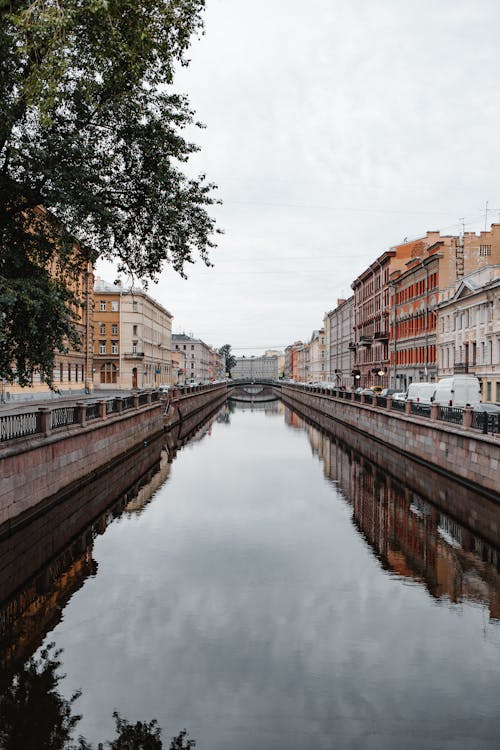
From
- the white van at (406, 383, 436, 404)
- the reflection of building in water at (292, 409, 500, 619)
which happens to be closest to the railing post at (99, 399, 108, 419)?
the reflection of building in water at (292, 409, 500, 619)

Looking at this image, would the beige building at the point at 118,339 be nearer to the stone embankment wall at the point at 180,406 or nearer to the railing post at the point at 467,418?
the stone embankment wall at the point at 180,406

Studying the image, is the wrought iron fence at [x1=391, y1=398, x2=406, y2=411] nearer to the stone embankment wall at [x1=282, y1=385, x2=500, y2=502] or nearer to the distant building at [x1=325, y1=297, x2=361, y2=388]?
the stone embankment wall at [x1=282, y1=385, x2=500, y2=502]

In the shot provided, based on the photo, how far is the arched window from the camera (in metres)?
88.7

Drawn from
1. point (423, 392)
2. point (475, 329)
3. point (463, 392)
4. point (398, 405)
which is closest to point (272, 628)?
point (463, 392)

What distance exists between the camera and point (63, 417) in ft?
67.6

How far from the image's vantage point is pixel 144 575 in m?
A: 13.7

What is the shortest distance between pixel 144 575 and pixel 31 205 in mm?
10080

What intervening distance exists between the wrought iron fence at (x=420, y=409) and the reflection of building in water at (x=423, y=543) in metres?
3.41

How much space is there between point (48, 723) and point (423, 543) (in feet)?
37.2

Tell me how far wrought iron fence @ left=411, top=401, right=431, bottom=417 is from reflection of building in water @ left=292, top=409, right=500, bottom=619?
341 centimetres

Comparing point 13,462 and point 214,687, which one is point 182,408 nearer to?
point 13,462

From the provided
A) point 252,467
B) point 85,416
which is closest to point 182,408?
point 252,467

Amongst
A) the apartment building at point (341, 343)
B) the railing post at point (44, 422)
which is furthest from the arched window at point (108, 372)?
the railing post at point (44, 422)

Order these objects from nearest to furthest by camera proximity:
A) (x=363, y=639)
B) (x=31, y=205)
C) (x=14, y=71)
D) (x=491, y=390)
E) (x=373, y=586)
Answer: (x=363, y=639) < (x=373, y=586) < (x=14, y=71) < (x=31, y=205) < (x=491, y=390)
